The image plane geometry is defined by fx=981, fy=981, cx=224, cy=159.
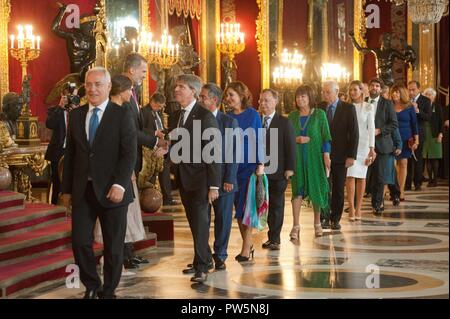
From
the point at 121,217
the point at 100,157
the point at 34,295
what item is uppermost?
the point at 100,157

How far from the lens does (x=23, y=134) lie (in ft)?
37.6

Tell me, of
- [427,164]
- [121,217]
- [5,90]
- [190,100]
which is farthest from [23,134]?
[427,164]

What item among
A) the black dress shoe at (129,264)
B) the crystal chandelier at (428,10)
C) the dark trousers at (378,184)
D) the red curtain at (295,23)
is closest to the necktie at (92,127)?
the black dress shoe at (129,264)

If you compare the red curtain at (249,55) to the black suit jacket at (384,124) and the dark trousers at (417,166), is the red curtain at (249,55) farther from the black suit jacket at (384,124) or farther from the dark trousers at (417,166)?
the black suit jacket at (384,124)

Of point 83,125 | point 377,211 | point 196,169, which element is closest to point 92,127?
point 83,125

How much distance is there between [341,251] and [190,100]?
2.34 m

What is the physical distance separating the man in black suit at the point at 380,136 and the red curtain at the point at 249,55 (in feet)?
20.5

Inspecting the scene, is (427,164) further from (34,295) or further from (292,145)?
(34,295)

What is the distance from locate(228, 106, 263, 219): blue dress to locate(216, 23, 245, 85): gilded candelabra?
8.73 meters

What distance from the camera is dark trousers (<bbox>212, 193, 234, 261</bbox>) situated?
780cm

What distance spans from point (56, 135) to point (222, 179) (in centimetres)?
302

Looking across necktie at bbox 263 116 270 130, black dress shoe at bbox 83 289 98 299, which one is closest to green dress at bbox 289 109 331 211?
necktie at bbox 263 116 270 130

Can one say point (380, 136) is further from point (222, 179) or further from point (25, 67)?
point (222, 179)

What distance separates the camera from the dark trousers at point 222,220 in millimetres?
7805
